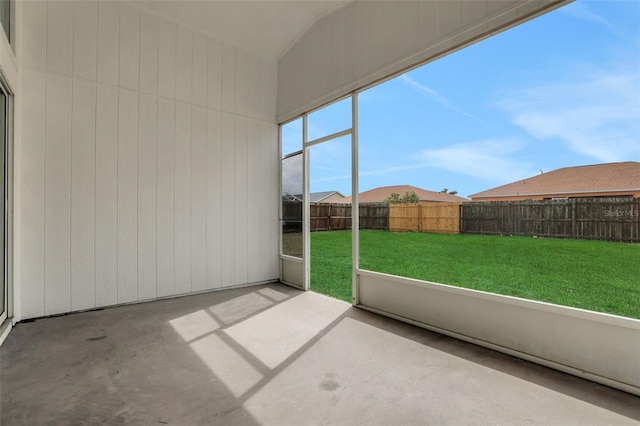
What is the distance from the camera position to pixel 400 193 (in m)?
5.38

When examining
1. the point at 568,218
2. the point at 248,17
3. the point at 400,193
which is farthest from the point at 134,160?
the point at 568,218

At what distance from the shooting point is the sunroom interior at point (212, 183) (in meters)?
2.32

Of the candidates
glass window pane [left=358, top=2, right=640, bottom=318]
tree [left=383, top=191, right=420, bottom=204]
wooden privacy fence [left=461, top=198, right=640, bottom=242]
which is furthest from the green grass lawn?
tree [left=383, top=191, right=420, bottom=204]

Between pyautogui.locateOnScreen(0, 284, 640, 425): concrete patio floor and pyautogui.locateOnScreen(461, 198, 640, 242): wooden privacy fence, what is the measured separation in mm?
1414

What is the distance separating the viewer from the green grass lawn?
10.2ft

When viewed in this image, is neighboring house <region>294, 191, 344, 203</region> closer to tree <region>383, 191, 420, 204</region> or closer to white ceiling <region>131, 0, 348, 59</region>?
tree <region>383, 191, 420, 204</region>

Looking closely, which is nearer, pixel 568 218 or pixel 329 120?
pixel 568 218

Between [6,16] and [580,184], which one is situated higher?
[6,16]

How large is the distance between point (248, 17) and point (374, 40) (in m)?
1.89

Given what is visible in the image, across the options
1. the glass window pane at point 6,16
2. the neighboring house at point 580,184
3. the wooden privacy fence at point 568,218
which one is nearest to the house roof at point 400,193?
the wooden privacy fence at point 568,218

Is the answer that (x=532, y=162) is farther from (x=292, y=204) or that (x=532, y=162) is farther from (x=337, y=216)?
(x=337, y=216)

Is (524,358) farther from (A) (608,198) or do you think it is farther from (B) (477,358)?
(A) (608,198)

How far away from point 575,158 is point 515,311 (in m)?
1.61

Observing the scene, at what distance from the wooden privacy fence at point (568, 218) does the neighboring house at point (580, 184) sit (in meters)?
0.07
